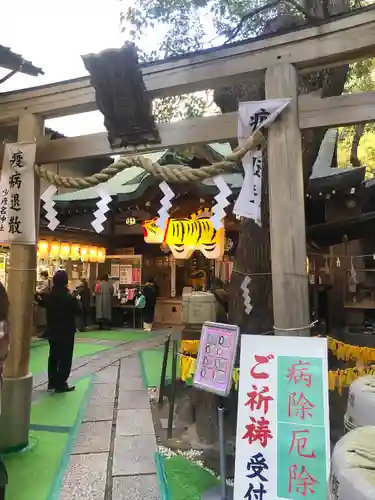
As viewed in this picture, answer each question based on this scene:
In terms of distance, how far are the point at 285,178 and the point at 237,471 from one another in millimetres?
2364

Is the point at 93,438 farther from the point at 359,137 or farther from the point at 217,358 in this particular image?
the point at 359,137

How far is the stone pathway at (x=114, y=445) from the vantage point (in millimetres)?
4023

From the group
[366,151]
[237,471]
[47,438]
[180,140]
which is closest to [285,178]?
[180,140]

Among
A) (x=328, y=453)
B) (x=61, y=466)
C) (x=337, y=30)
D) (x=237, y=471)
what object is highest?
(x=337, y=30)

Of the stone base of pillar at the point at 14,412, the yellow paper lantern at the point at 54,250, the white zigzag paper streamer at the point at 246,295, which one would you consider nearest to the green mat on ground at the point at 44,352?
the yellow paper lantern at the point at 54,250

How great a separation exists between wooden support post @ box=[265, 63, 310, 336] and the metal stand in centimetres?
93

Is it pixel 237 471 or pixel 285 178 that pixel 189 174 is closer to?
pixel 285 178

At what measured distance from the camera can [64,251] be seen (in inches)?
574

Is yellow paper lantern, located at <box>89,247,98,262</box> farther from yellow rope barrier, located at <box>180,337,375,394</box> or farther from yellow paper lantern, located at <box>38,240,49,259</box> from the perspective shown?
yellow rope barrier, located at <box>180,337,375,394</box>

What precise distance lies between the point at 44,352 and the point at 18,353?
22.6ft

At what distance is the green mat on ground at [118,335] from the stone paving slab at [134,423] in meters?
7.03

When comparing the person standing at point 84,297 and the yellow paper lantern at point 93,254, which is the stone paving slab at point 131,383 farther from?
the yellow paper lantern at point 93,254

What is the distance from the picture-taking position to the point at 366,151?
18391mm

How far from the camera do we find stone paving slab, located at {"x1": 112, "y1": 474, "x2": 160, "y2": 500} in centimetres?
388
